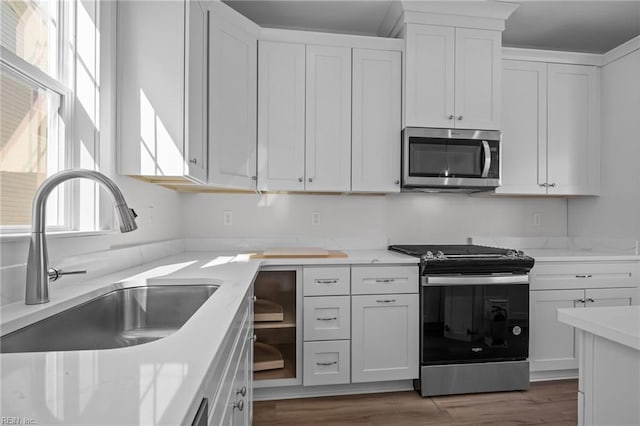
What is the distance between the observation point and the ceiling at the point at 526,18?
259 centimetres

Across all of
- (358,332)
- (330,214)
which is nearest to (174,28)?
(330,214)

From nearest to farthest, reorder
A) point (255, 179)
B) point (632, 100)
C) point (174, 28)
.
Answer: point (174, 28)
point (255, 179)
point (632, 100)

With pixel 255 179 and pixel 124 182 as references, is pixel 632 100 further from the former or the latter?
pixel 124 182

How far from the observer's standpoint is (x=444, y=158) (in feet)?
8.45

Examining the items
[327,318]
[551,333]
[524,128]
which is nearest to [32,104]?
[327,318]

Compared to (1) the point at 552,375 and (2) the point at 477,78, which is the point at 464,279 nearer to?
(1) the point at 552,375

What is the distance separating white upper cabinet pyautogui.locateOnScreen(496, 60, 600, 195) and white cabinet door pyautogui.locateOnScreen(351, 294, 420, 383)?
130cm

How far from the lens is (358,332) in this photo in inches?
90.4

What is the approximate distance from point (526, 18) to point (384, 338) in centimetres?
265

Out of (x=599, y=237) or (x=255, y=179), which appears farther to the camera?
(x=599, y=237)

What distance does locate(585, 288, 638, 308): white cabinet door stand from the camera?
8.43 feet

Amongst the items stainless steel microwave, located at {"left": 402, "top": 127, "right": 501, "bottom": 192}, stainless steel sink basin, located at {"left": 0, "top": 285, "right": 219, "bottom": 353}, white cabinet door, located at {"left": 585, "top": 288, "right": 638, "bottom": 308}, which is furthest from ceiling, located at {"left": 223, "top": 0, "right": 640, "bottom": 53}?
stainless steel sink basin, located at {"left": 0, "top": 285, "right": 219, "bottom": 353}

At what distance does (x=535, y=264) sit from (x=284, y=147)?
1941 millimetres

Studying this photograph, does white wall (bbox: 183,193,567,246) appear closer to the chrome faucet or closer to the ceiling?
the ceiling
